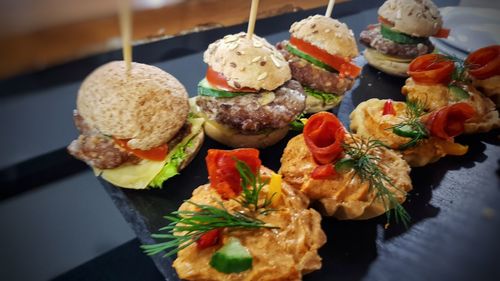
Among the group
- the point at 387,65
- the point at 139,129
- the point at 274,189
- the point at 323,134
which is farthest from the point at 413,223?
the point at 387,65

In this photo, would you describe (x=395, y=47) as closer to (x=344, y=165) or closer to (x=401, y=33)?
(x=401, y=33)

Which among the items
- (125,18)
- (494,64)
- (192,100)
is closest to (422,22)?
(494,64)

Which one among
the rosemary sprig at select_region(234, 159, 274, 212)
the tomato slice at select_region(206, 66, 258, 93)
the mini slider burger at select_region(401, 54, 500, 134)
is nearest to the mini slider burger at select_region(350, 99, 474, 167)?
the mini slider burger at select_region(401, 54, 500, 134)

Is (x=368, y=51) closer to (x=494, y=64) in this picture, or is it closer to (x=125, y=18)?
(x=494, y=64)

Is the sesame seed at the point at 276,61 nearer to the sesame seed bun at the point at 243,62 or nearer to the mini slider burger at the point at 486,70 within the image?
the sesame seed bun at the point at 243,62

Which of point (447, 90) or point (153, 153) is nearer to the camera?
point (153, 153)

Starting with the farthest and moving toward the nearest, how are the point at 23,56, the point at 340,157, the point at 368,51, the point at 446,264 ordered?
the point at 368,51 → the point at 340,157 → the point at 446,264 → the point at 23,56

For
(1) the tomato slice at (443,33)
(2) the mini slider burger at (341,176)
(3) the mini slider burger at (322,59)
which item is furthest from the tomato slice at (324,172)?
(1) the tomato slice at (443,33)
